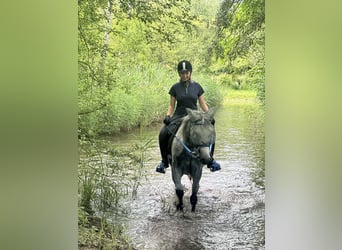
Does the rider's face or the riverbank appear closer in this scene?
the riverbank

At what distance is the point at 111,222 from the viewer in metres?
2.40

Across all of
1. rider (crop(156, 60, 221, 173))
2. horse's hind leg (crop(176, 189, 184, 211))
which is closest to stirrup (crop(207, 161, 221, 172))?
rider (crop(156, 60, 221, 173))

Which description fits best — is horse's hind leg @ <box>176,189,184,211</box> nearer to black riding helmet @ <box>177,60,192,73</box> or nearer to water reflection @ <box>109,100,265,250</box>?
water reflection @ <box>109,100,265,250</box>

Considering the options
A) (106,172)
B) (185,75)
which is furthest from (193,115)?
(106,172)

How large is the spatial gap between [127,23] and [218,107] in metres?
0.74

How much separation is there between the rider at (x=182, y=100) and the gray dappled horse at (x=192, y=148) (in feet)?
0.12

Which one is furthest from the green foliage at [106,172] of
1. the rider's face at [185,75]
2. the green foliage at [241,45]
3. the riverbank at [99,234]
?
the green foliage at [241,45]

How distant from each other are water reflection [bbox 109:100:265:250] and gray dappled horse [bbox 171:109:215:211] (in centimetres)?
4

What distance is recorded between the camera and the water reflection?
7.93 feet

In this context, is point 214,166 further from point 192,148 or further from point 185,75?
point 185,75

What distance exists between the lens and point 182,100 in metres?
2.48

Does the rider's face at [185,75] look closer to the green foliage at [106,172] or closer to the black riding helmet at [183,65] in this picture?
the black riding helmet at [183,65]

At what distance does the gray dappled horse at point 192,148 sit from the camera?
8.02ft
